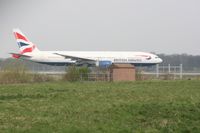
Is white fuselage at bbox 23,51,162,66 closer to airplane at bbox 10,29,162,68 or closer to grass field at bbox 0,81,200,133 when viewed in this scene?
airplane at bbox 10,29,162,68

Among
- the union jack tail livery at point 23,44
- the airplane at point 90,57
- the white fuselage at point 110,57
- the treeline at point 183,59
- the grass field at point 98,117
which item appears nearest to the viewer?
the grass field at point 98,117

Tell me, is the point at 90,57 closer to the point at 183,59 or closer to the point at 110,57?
the point at 110,57

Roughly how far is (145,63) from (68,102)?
4386 cm

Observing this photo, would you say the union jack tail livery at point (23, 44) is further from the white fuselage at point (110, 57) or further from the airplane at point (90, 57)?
the white fuselage at point (110, 57)

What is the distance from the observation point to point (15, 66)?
40594 mm

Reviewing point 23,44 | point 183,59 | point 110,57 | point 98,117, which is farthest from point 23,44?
point 183,59

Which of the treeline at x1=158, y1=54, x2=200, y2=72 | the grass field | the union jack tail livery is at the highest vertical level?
the union jack tail livery

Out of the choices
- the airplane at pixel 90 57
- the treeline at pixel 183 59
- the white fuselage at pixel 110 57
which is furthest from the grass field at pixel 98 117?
the treeline at pixel 183 59

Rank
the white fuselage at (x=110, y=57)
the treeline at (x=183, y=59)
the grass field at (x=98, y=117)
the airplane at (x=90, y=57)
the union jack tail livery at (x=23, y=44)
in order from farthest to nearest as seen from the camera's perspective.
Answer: the treeline at (x=183, y=59), the union jack tail livery at (x=23, y=44), the white fuselage at (x=110, y=57), the airplane at (x=90, y=57), the grass field at (x=98, y=117)

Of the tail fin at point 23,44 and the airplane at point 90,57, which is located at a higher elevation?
the tail fin at point 23,44

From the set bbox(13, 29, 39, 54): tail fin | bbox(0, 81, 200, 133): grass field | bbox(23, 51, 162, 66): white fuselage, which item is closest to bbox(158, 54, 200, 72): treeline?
bbox(23, 51, 162, 66): white fuselage

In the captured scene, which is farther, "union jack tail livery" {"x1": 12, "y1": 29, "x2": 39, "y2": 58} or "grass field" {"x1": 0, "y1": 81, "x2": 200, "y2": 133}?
"union jack tail livery" {"x1": 12, "y1": 29, "x2": 39, "y2": 58}

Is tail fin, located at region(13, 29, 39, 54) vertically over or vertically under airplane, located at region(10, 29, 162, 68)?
over

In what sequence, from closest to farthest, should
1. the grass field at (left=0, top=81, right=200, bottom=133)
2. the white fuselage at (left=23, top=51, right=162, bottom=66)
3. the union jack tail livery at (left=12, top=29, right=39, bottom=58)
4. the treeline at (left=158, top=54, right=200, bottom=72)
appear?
the grass field at (left=0, top=81, right=200, bottom=133) < the white fuselage at (left=23, top=51, right=162, bottom=66) < the union jack tail livery at (left=12, top=29, right=39, bottom=58) < the treeline at (left=158, top=54, right=200, bottom=72)
